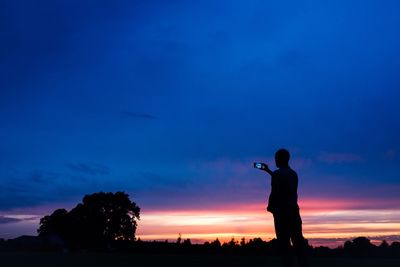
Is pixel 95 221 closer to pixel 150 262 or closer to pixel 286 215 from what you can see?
pixel 150 262

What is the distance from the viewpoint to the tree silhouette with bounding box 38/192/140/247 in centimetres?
4881

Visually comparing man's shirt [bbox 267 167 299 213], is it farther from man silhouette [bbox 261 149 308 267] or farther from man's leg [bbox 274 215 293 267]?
man's leg [bbox 274 215 293 267]

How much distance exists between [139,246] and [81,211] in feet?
67.3

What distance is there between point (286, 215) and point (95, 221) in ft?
143

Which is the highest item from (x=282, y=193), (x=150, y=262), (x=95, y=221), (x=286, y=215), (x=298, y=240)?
(x=95, y=221)

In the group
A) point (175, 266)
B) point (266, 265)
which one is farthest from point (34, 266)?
point (266, 265)

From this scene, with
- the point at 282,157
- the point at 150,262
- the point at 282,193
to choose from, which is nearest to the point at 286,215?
the point at 282,193

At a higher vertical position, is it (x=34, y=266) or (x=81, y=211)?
(x=81, y=211)

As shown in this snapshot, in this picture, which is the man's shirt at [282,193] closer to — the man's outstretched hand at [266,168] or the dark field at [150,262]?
the man's outstretched hand at [266,168]

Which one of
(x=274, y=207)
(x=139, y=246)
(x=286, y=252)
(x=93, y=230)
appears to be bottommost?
(x=286, y=252)

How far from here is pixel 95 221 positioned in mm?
49688

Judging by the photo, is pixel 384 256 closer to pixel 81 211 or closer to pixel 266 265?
pixel 266 265

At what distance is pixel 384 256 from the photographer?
2538 cm

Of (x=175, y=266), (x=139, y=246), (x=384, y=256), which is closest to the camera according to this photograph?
(x=175, y=266)
